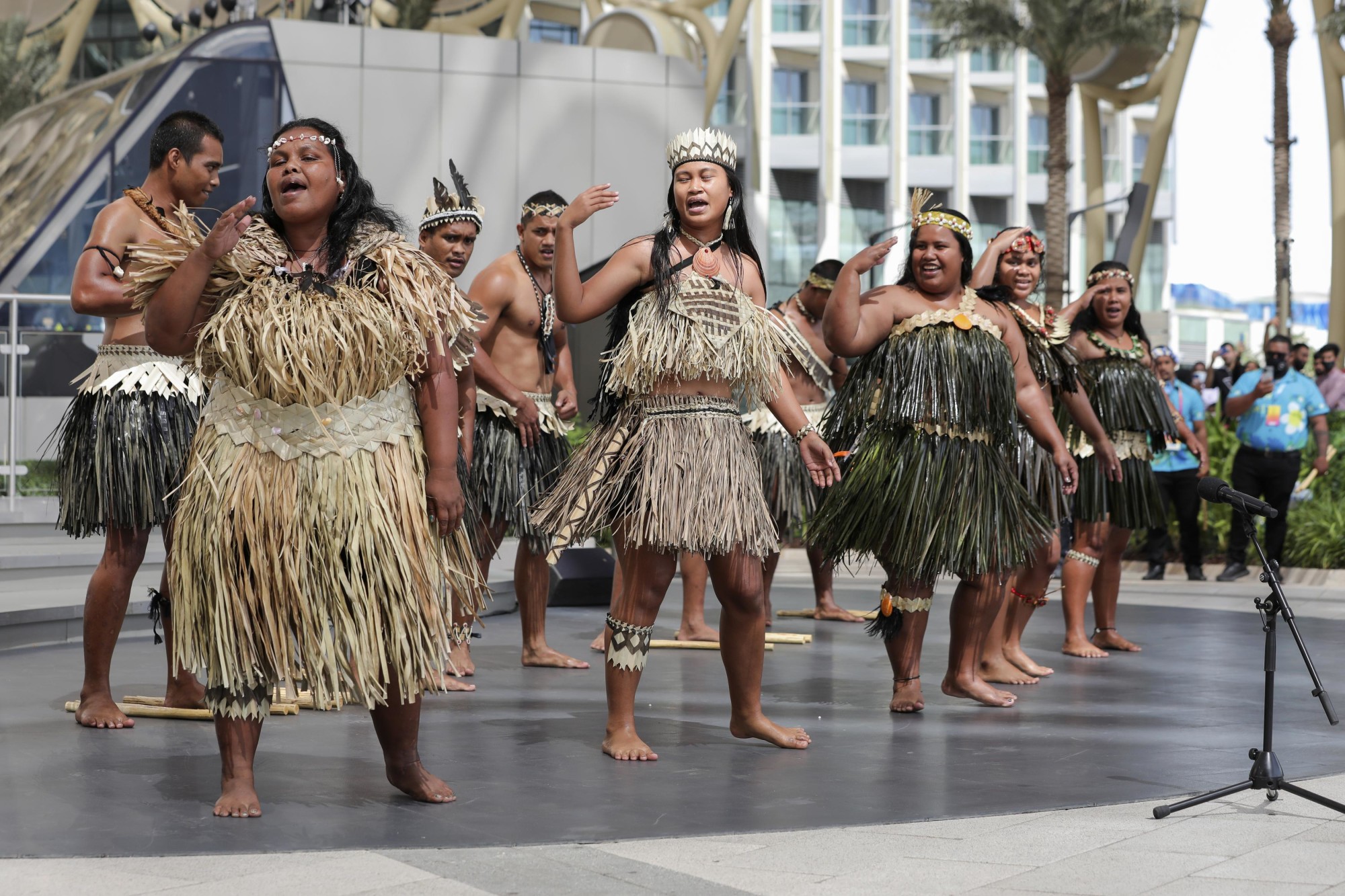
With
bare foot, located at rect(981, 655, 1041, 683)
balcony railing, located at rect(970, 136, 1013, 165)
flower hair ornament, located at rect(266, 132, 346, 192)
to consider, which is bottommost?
bare foot, located at rect(981, 655, 1041, 683)

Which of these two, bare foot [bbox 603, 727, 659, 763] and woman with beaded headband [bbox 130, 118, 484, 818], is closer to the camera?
woman with beaded headband [bbox 130, 118, 484, 818]

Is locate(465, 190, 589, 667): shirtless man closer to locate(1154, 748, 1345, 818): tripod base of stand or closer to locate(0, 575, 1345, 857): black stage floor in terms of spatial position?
locate(0, 575, 1345, 857): black stage floor

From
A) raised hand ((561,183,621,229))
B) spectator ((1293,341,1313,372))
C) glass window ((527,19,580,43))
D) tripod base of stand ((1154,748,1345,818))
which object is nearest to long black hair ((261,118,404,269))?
raised hand ((561,183,621,229))

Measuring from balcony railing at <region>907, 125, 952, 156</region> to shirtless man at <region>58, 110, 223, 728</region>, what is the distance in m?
40.9

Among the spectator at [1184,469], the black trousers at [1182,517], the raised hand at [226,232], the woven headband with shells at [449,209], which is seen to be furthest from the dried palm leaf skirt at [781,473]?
the raised hand at [226,232]

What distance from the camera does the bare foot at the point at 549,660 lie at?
618 cm

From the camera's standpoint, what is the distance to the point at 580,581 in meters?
8.78

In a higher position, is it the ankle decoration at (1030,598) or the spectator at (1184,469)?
the spectator at (1184,469)

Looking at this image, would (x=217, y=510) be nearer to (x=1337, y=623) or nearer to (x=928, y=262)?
(x=928, y=262)

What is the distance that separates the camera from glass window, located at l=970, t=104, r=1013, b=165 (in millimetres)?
45156

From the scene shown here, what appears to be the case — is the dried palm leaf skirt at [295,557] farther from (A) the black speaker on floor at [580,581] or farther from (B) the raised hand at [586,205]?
(A) the black speaker on floor at [580,581]

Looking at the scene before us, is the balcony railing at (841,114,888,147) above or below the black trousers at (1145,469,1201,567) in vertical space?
above

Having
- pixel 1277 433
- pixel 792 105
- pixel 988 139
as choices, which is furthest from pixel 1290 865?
pixel 988 139

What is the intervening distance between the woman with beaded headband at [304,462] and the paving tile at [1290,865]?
5.73 ft
